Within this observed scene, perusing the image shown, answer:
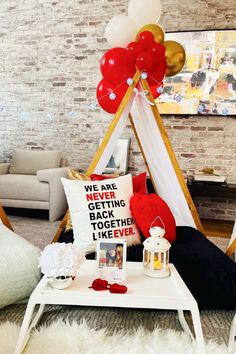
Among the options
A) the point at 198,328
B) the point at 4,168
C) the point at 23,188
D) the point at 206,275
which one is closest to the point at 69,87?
the point at 4,168

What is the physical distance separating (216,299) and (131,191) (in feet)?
2.66

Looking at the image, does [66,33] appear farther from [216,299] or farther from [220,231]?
[216,299]

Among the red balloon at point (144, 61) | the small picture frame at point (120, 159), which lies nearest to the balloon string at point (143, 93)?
the red balloon at point (144, 61)

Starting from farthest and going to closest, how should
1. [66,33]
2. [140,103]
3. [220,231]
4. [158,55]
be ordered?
1. [66,33]
2. [220,231]
3. [140,103]
4. [158,55]

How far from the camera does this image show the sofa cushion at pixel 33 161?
461 cm

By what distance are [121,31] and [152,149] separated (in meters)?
0.99

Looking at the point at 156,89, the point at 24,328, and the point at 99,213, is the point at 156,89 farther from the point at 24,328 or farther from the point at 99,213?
the point at 24,328

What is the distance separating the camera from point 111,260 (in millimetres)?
1514

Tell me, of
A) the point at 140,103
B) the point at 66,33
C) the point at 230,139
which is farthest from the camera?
the point at 66,33

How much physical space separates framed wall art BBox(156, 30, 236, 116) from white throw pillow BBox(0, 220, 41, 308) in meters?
→ 3.07

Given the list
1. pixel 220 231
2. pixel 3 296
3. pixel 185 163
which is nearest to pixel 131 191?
pixel 3 296

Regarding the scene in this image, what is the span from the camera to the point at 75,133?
491cm

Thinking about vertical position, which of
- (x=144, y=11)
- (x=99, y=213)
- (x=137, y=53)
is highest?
(x=144, y=11)

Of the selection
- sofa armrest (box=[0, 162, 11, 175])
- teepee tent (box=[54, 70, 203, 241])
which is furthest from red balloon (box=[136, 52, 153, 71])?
sofa armrest (box=[0, 162, 11, 175])
